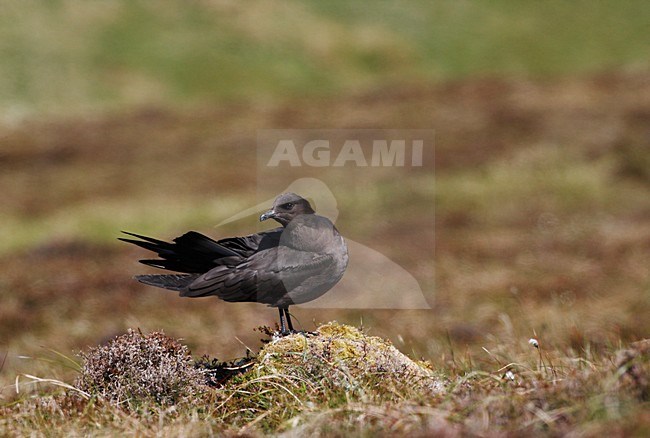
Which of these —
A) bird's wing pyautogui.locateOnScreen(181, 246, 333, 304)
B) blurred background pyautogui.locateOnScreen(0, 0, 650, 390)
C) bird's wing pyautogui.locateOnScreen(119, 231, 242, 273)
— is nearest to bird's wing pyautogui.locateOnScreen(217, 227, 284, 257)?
bird's wing pyautogui.locateOnScreen(119, 231, 242, 273)

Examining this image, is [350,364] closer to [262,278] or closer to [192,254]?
[262,278]

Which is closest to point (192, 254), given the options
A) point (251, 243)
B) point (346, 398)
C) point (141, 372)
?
point (251, 243)

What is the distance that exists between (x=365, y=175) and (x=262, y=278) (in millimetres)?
21408

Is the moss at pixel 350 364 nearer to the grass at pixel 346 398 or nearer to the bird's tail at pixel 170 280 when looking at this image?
the grass at pixel 346 398

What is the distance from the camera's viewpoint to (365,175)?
86.8 ft

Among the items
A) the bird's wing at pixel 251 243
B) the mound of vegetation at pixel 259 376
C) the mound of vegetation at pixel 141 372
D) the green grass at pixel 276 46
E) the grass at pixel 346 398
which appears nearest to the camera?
the grass at pixel 346 398

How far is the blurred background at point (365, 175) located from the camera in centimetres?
1445

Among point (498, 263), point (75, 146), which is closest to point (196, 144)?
point (75, 146)

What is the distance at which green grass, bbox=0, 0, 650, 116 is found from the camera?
43969 millimetres

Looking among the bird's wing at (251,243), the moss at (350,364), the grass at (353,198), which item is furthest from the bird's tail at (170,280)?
the moss at (350,364)

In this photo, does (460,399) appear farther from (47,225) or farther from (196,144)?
(196,144)

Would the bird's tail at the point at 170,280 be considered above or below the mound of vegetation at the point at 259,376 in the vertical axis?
above

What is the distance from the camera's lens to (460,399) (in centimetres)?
446

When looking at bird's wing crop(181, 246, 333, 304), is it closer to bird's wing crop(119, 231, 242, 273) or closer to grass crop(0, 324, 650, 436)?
bird's wing crop(119, 231, 242, 273)
